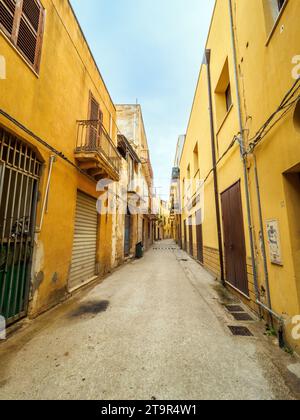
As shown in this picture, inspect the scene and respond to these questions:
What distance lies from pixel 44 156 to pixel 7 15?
7.58 ft

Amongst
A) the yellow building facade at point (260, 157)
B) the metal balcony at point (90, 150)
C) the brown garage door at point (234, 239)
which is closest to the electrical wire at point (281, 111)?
the yellow building facade at point (260, 157)

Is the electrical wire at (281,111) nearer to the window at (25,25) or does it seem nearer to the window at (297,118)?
the window at (297,118)

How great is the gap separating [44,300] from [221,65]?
7.74 m

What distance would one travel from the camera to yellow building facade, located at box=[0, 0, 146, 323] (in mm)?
3020

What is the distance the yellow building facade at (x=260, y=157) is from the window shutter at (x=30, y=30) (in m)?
4.27

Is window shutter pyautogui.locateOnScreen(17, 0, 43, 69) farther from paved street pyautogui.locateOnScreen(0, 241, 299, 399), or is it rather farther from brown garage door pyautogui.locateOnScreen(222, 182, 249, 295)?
brown garage door pyautogui.locateOnScreen(222, 182, 249, 295)

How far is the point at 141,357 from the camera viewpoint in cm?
229

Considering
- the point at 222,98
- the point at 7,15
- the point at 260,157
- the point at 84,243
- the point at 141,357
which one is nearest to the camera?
the point at 141,357

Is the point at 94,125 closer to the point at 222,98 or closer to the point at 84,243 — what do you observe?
the point at 84,243

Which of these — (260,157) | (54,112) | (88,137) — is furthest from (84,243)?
(260,157)

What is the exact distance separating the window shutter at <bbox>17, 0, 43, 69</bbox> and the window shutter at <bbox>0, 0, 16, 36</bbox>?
14cm

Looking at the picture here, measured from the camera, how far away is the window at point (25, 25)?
10.0ft
